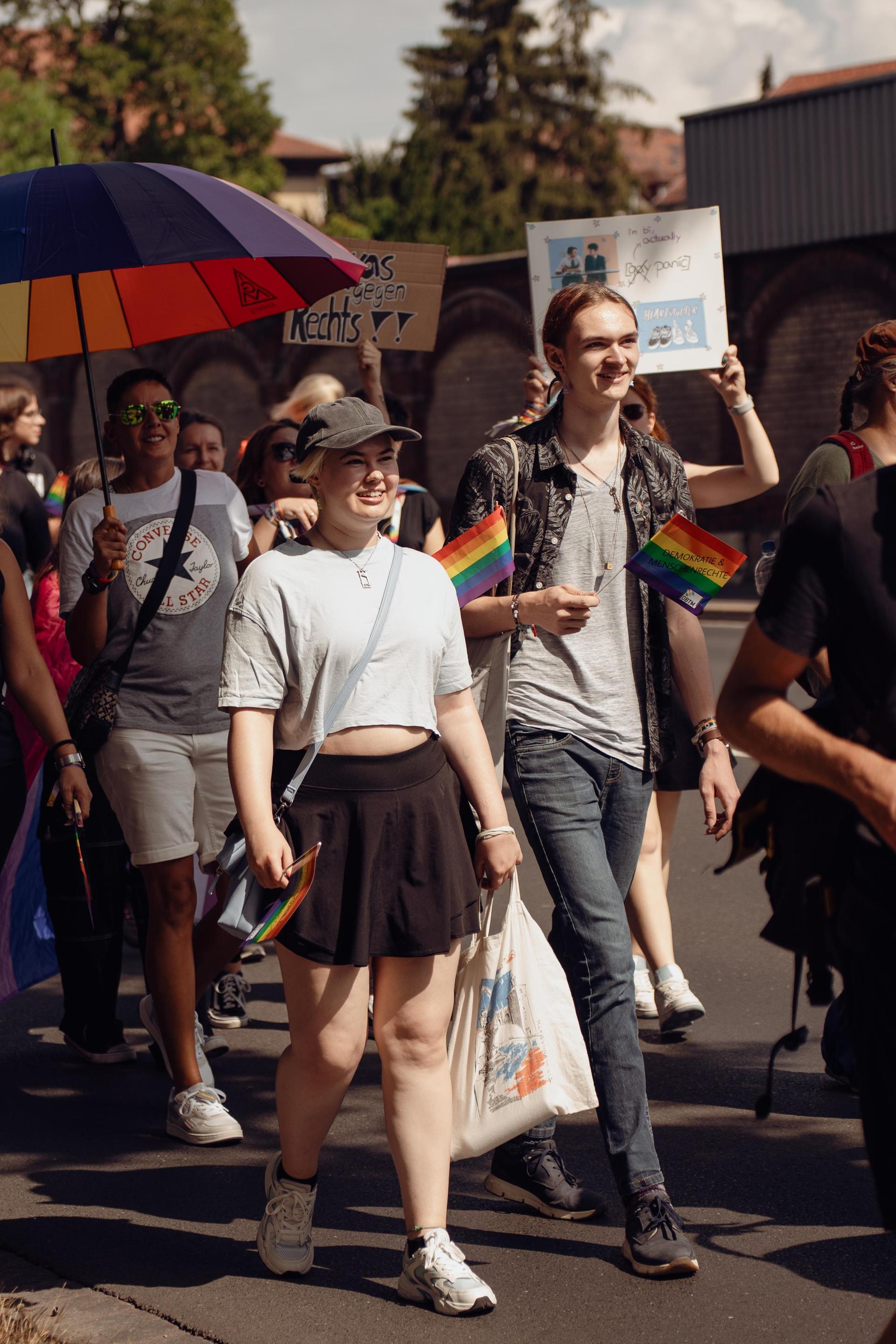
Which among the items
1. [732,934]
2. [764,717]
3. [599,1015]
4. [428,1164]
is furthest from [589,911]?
[732,934]

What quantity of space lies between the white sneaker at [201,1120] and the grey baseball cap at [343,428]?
6.54 ft

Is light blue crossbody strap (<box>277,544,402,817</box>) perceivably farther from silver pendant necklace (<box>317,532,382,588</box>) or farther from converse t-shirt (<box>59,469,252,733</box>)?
converse t-shirt (<box>59,469,252,733</box>)

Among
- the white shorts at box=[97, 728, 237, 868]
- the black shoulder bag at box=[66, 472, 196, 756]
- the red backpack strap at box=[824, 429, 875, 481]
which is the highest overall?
the red backpack strap at box=[824, 429, 875, 481]

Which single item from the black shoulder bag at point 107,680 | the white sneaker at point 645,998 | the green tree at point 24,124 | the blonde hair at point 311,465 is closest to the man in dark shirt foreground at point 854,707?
the blonde hair at point 311,465

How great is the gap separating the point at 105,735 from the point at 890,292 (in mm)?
20041

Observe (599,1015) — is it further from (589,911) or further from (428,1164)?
(428,1164)

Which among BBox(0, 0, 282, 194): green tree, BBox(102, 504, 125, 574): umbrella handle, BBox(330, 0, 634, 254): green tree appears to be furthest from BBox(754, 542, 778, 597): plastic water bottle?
BBox(0, 0, 282, 194): green tree

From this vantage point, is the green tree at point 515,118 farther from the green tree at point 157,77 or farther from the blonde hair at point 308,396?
the blonde hair at point 308,396

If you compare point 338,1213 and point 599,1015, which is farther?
point 338,1213

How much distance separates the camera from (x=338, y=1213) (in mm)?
4086

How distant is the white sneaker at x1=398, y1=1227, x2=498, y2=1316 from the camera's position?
344 cm

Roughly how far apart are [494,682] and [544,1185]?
123 centimetres

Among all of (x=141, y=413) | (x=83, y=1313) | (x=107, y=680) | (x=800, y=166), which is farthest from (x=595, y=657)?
(x=800, y=166)

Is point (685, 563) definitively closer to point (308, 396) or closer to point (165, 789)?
point (165, 789)
